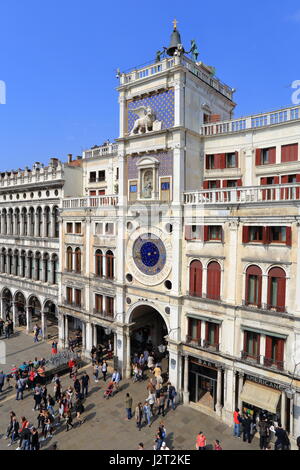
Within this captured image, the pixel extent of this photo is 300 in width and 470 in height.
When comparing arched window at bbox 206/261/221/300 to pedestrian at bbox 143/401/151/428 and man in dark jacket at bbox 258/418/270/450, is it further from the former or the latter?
pedestrian at bbox 143/401/151/428

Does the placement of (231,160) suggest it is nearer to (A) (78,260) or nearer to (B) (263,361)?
(B) (263,361)

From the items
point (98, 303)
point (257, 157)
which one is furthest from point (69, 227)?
point (257, 157)

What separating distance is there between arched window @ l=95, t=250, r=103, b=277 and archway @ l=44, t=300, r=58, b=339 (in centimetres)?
957

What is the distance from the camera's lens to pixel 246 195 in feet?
65.3

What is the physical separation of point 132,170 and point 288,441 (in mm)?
21749

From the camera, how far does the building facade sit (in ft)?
61.1

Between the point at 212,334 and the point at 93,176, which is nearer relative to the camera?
the point at 212,334

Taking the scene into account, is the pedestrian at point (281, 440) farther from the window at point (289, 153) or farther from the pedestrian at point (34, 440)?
the window at point (289, 153)

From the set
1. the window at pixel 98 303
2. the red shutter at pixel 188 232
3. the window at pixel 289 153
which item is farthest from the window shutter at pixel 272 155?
the window at pixel 98 303

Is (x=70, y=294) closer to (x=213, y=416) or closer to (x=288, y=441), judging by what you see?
(x=213, y=416)

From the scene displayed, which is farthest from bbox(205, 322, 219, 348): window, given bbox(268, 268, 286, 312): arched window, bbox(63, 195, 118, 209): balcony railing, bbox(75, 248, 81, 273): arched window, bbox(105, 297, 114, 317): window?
bbox(75, 248, 81, 273): arched window

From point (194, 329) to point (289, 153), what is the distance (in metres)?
14.5
